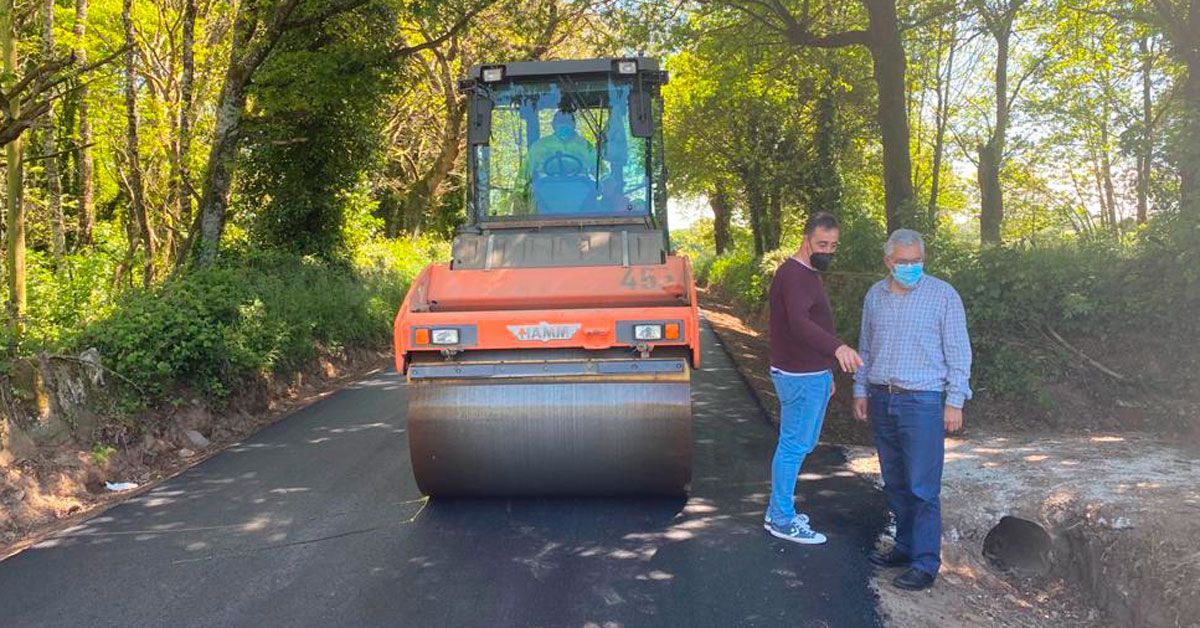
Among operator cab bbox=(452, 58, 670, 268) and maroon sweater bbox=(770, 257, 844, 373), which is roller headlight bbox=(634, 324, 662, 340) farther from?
operator cab bbox=(452, 58, 670, 268)

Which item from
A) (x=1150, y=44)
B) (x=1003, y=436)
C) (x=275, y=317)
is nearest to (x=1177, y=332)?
(x=1003, y=436)

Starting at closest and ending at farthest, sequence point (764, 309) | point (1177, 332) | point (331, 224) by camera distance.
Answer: point (1177, 332), point (331, 224), point (764, 309)

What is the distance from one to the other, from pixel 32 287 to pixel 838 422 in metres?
9.91

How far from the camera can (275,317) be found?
32.4 ft

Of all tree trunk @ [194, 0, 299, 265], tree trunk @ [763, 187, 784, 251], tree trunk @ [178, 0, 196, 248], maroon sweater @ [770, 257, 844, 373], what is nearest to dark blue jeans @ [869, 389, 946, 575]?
maroon sweater @ [770, 257, 844, 373]

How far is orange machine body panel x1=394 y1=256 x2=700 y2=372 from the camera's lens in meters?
4.89

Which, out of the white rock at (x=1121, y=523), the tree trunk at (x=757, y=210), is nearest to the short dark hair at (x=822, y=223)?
the white rock at (x=1121, y=523)

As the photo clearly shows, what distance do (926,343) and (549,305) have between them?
2.43 m

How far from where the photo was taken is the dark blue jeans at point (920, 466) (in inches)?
165

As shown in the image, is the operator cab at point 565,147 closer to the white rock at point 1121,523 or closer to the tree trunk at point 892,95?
the white rock at point 1121,523

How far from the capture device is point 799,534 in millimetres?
4699

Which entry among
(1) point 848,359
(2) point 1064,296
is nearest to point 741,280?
(2) point 1064,296

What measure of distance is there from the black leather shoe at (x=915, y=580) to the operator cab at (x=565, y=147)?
10.1ft

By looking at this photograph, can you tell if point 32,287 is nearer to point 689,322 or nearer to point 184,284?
point 184,284
